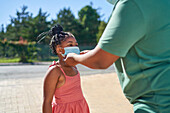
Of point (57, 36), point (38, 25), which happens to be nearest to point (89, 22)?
point (38, 25)

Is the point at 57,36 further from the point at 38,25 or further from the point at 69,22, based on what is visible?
the point at 69,22

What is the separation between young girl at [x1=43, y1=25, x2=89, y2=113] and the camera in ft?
6.73

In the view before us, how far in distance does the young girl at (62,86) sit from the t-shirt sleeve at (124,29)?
1.02 meters

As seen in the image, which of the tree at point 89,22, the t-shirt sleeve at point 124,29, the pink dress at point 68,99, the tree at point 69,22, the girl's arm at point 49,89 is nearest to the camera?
the t-shirt sleeve at point 124,29

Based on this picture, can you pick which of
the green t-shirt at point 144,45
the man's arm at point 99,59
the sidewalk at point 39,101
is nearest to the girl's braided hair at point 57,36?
the man's arm at point 99,59

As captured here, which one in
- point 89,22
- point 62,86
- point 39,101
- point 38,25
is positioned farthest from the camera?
point 89,22

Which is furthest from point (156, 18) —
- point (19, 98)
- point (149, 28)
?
point (19, 98)

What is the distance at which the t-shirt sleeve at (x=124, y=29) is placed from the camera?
106 cm

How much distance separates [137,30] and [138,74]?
26cm

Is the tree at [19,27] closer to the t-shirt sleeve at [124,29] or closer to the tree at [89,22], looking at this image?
the tree at [89,22]

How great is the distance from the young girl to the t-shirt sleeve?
1.02 meters

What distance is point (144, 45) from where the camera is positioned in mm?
1136

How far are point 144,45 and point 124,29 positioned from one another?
168 millimetres

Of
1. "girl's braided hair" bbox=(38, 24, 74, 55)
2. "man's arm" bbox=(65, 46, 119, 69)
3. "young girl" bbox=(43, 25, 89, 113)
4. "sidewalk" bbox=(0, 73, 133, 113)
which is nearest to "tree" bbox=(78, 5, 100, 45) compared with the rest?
"sidewalk" bbox=(0, 73, 133, 113)
